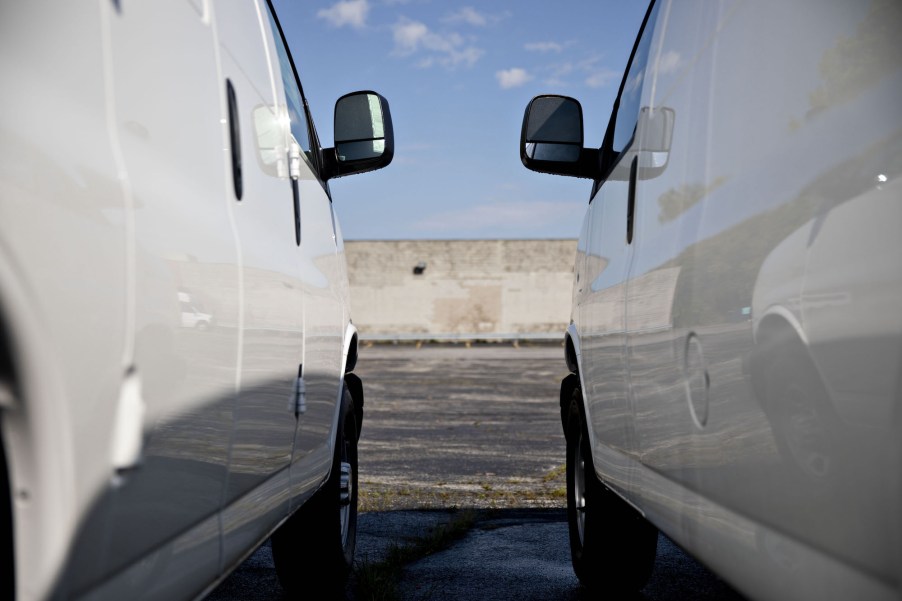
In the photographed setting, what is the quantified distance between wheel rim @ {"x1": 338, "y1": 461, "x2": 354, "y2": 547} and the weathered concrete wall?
96.0 feet

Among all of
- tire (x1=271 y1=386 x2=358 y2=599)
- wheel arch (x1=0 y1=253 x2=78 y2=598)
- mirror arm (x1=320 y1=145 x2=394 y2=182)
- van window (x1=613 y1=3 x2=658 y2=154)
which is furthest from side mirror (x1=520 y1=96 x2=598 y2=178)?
wheel arch (x1=0 y1=253 x2=78 y2=598)

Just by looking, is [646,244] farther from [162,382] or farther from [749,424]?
[162,382]

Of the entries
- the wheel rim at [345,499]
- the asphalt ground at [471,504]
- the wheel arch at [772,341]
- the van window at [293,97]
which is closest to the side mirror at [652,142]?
the wheel arch at [772,341]

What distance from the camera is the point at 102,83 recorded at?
1.38 meters

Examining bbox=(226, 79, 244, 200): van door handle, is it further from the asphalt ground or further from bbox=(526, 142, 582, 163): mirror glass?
the asphalt ground

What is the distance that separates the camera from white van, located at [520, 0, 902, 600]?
1245 mm

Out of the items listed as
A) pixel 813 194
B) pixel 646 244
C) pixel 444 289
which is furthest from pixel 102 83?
pixel 444 289

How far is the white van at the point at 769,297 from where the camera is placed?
125 cm

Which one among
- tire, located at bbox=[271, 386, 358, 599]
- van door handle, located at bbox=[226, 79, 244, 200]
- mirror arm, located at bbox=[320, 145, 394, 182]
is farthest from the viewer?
mirror arm, located at bbox=[320, 145, 394, 182]

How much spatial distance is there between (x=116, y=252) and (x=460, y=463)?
6887mm

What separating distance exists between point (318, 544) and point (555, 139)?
1.91m

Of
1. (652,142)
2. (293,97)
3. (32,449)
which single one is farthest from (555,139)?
(32,449)

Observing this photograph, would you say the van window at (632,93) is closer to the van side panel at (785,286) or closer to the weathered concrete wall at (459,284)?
the van side panel at (785,286)

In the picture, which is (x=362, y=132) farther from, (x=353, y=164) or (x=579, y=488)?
(x=579, y=488)
